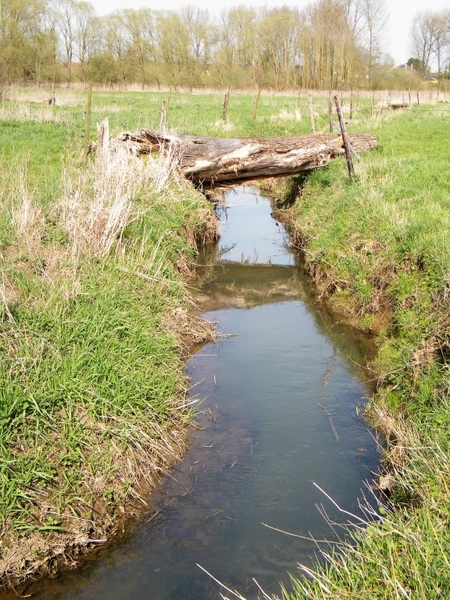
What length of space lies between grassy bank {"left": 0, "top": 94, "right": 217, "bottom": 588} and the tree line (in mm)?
37324

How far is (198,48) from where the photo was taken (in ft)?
195

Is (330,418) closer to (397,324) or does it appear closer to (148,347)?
(397,324)

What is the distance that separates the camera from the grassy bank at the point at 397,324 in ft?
11.0

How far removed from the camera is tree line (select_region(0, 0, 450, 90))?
48125 mm

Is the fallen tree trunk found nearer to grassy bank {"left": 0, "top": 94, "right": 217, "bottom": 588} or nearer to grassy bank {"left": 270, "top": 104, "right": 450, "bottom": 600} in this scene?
grassy bank {"left": 270, "top": 104, "right": 450, "bottom": 600}

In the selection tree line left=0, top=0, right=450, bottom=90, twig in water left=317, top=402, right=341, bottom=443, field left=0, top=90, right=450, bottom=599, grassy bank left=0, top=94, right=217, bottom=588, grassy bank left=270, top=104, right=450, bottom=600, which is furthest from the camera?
tree line left=0, top=0, right=450, bottom=90

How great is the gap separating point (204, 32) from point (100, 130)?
175ft

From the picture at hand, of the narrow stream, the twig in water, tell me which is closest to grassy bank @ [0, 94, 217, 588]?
the narrow stream

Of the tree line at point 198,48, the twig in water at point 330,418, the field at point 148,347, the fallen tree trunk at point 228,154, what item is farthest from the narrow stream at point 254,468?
the tree line at point 198,48

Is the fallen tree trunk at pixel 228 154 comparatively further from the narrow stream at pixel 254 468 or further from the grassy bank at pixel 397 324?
the narrow stream at pixel 254 468

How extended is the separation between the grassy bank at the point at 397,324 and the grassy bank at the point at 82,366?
5.69ft

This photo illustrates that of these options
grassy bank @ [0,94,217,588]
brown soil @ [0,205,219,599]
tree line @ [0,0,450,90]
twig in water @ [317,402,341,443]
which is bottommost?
brown soil @ [0,205,219,599]

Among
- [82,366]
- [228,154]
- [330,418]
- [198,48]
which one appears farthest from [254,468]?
[198,48]

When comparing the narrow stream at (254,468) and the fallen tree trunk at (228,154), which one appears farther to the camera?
the fallen tree trunk at (228,154)
